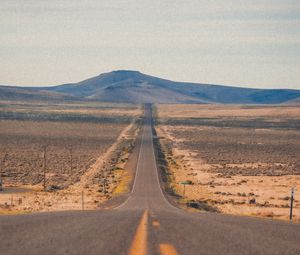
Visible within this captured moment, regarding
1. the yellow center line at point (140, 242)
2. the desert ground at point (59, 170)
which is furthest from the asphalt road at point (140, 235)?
the desert ground at point (59, 170)

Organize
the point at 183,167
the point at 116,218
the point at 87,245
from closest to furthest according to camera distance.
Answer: the point at 87,245, the point at 116,218, the point at 183,167

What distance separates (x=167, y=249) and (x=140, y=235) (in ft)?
5.90

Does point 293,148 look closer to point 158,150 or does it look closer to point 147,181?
point 158,150

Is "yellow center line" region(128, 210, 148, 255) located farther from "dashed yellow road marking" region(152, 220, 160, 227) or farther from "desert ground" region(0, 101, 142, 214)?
"desert ground" region(0, 101, 142, 214)

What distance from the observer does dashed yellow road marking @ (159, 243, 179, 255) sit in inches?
544

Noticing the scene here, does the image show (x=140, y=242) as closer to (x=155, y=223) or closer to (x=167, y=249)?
(x=167, y=249)

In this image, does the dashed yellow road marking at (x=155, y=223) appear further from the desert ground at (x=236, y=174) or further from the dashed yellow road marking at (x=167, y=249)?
the desert ground at (x=236, y=174)

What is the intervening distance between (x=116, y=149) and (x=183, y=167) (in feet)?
78.6

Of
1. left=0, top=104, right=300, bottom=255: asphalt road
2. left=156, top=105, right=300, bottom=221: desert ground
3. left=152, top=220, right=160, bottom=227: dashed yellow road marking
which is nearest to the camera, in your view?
left=0, top=104, right=300, bottom=255: asphalt road

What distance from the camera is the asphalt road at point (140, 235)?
47.0 feet

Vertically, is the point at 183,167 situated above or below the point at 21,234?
below

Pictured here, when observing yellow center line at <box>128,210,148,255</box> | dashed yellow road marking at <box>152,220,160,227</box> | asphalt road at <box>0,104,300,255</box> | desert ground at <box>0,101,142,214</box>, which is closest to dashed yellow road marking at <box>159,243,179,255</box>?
asphalt road at <box>0,104,300,255</box>

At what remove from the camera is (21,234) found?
52.3 ft

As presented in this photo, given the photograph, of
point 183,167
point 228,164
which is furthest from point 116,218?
point 228,164
